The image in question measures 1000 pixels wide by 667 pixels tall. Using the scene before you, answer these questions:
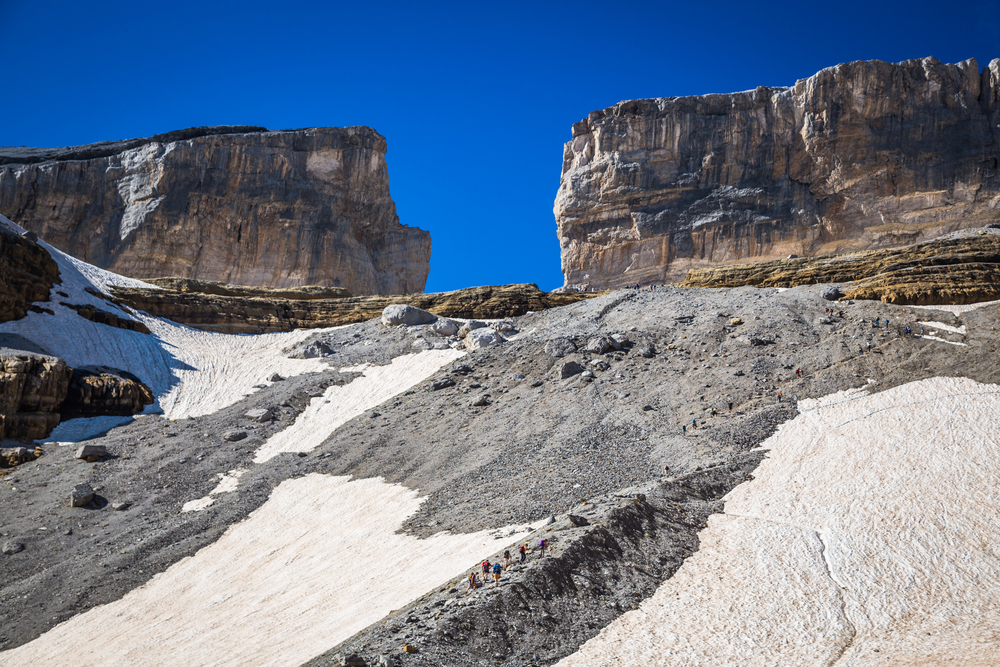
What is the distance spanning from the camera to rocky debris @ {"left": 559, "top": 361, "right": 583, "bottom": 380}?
23.6 m

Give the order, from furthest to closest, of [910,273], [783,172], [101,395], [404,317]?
[783,172]
[404,317]
[910,273]
[101,395]

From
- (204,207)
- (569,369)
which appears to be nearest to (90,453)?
(569,369)

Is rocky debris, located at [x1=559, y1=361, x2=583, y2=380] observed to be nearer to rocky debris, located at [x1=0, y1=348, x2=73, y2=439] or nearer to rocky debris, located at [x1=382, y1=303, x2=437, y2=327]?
rocky debris, located at [x1=382, y1=303, x2=437, y2=327]

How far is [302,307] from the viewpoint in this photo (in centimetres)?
3894

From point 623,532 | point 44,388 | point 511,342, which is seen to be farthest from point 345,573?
point 44,388

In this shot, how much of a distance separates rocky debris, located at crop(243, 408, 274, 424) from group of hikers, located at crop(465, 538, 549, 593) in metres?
16.1

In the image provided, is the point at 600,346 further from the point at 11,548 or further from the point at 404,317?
the point at 11,548

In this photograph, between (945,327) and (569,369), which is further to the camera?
(569,369)

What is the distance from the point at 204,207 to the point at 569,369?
44749 mm

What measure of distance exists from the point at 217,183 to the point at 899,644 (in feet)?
195

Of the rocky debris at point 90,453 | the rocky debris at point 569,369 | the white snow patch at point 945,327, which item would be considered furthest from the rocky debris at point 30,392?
the white snow patch at point 945,327

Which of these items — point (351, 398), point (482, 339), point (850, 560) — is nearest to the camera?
point (850, 560)

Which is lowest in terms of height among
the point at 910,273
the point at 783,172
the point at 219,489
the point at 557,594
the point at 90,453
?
the point at 219,489

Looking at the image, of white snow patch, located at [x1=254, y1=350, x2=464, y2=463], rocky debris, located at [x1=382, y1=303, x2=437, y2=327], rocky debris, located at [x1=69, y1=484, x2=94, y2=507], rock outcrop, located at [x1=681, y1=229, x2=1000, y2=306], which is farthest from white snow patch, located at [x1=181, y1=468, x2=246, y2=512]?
rock outcrop, located at [x1=681, y1=229, x2=1000, y2=306]
